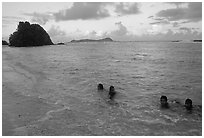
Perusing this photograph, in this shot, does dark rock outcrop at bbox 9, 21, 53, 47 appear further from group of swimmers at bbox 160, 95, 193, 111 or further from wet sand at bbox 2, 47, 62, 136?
group of swimmers at bbox 160, 95, 193, 111

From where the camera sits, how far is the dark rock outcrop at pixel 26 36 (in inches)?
5659

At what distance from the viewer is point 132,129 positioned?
13.0 metres

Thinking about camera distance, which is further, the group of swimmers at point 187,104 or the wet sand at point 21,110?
the group of swimmers at point 187,104

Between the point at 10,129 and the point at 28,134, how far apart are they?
124 centimetres

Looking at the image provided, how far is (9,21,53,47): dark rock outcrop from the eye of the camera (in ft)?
472

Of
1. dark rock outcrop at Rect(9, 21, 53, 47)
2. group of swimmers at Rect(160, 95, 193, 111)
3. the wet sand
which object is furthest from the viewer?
dark rock outcrop at Rect(9, 21, 53, 47)

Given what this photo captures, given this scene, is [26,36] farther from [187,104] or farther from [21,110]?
[187,104]

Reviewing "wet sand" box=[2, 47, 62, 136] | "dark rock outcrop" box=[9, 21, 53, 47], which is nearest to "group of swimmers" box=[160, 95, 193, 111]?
"wet sand" box=[2, 47, 62, 136]

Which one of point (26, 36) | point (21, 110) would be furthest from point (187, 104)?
point (26, 36)

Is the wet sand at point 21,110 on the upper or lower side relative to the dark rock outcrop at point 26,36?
lower

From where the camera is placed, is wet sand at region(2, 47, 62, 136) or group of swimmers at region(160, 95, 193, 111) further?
group of swimmers at region(160, 95, 193, 111)

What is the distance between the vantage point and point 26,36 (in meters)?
146

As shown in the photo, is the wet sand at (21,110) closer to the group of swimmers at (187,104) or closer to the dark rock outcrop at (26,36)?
the group of swimmers at (187,104)

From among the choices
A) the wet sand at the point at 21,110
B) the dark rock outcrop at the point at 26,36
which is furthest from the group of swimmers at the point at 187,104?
the dark rock outcrop at the point at 26,36
